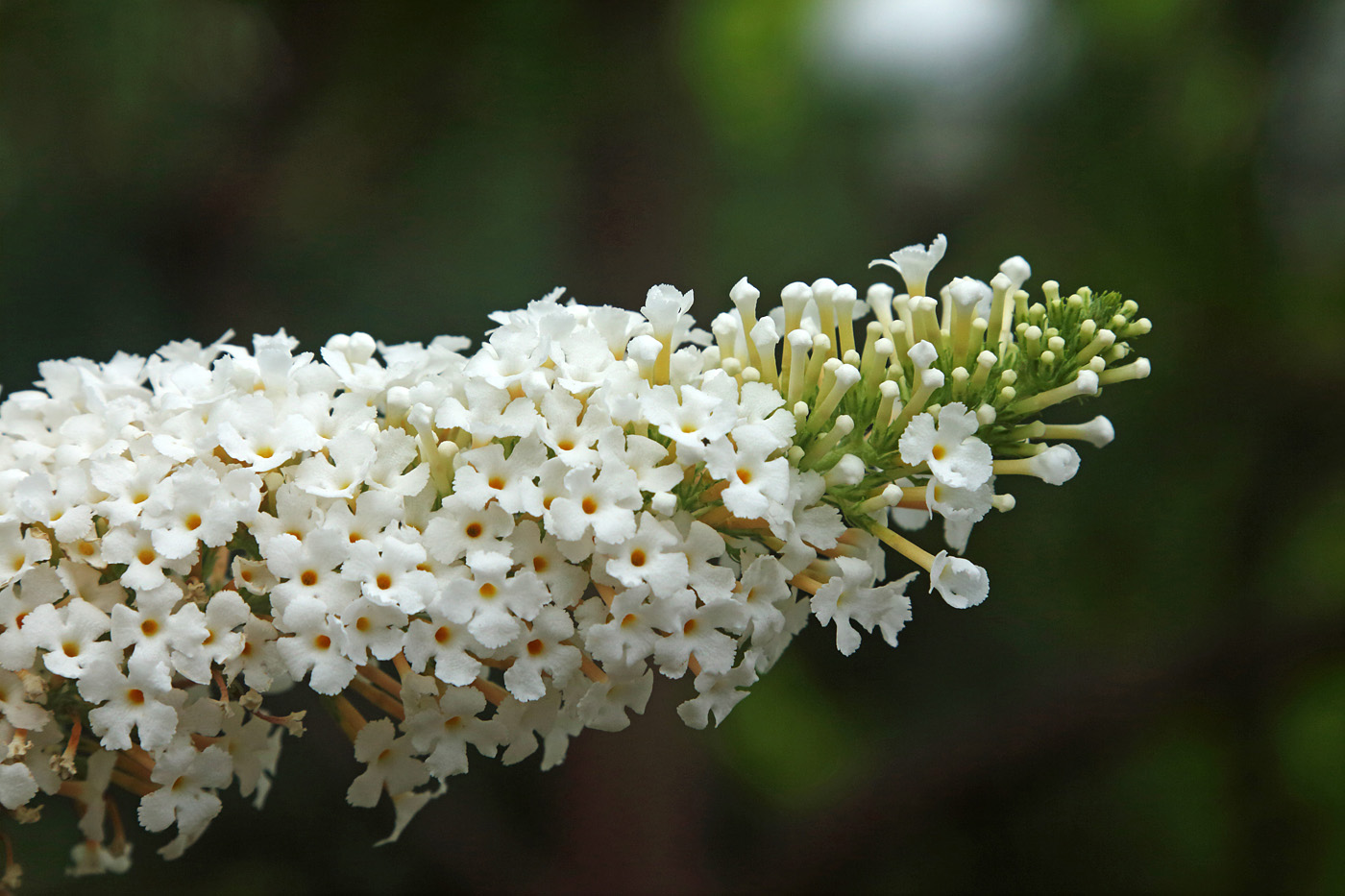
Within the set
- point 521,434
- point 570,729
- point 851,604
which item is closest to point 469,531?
point 521,434

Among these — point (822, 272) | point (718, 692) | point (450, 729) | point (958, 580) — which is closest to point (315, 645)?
point (450, 729)

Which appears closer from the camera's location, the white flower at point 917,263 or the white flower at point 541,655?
the white flower at point 541,655

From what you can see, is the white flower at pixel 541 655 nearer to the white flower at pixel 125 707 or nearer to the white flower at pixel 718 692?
the white flower at pixel 718 692

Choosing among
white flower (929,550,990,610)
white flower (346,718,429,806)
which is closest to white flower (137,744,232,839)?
white flower (346,718,429,806)

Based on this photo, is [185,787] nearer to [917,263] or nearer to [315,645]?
[315,645]

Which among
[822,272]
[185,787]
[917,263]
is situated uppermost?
[822,272]

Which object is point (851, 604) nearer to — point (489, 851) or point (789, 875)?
point (789, 875)

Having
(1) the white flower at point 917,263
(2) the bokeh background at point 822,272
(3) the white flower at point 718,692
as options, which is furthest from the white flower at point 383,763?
(2) the bokeh background at point 822,272
